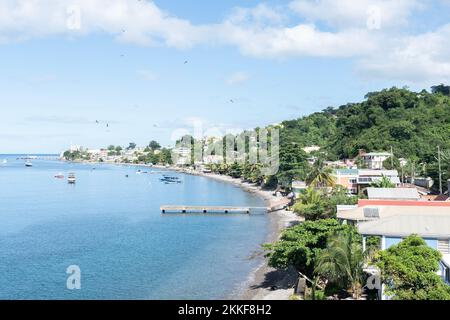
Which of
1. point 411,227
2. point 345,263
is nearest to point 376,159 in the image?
point 411,227

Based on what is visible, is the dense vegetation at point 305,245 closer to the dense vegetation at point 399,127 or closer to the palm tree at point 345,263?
the palm tree at point 345,263

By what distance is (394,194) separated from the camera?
41.0 m

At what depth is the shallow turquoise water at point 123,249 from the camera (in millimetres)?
31422

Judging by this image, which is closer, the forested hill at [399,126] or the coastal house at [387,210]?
the coastal house at [387,210]

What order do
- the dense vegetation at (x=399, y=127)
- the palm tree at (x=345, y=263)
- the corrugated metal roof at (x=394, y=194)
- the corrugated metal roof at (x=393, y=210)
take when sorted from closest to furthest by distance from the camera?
the palm tree at (x=345, y=263)
the corrugated metal roof at (x=393, y=210)
the corrugated metal roof at (x=394, y=194)
the dense vegetation at (x=399, y=127)

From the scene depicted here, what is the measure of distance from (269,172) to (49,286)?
210 feet

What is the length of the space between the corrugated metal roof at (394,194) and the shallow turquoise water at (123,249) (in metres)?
11.9

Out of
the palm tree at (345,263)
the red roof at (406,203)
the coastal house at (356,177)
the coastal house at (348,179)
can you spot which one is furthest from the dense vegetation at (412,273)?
the coastal house at (348,179)

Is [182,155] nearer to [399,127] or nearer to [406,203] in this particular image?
[399,127]

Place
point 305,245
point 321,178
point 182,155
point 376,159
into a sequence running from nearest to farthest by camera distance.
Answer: point 305,245 → point 321,178 → point 376,159 → point 182,155

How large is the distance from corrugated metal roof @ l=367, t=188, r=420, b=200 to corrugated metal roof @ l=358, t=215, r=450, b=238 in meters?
17.2

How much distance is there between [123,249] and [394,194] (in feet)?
84.3
